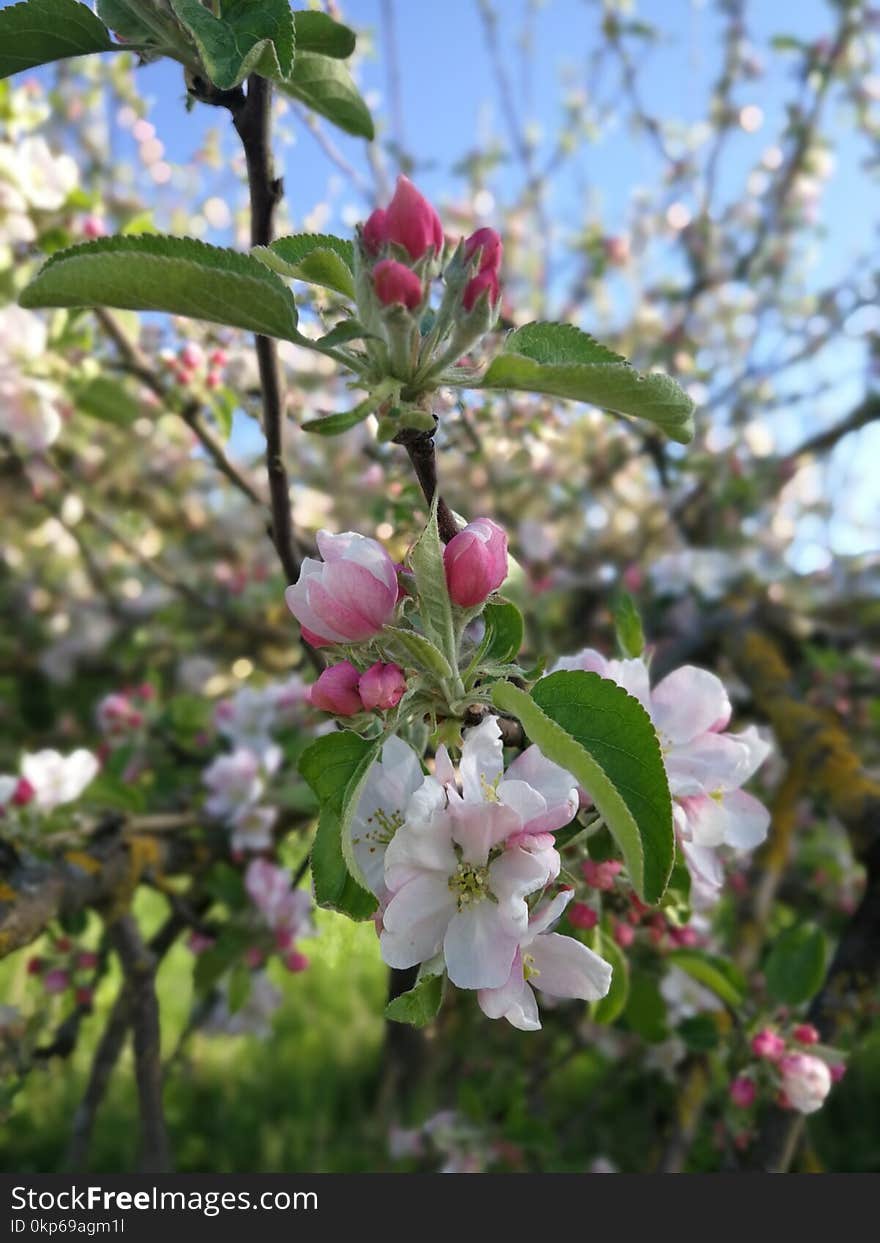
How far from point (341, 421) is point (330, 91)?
0.48m

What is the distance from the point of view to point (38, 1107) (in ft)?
10.6

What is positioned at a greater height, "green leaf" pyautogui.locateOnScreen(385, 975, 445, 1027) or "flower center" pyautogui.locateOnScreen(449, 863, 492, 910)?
"flower center" pyautogui.locateOnScreen(449, 863, 492, 910)

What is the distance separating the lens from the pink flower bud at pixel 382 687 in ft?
2.17

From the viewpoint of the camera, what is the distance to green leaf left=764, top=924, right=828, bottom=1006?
4.41 ft

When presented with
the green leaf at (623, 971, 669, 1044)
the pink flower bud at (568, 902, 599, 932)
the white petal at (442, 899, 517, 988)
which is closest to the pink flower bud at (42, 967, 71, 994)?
the green leaf at (623, 971, 669, 1044)

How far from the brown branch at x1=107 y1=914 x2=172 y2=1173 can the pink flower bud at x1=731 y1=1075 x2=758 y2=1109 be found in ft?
2.97

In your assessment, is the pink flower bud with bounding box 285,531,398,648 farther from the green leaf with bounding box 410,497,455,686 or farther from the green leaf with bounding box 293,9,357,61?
the green leaf with bounding box 293,9,357,61

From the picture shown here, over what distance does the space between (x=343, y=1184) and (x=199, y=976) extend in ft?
1.60

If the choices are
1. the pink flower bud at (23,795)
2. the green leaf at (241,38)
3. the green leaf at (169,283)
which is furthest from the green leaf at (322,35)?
the pink flower bud at (23,795)

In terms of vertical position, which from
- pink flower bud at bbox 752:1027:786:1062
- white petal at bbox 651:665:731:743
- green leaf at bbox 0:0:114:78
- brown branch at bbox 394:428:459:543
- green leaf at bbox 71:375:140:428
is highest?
green leaf at bbox 71:375:140:428

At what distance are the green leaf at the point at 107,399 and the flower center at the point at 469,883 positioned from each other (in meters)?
1.60

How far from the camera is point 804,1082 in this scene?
119cm

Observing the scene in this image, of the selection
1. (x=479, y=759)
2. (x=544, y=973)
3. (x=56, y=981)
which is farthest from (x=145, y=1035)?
(x=479, y=759)

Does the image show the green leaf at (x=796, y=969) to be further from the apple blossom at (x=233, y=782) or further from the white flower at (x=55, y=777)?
the white flower at (x=55, y=777)
